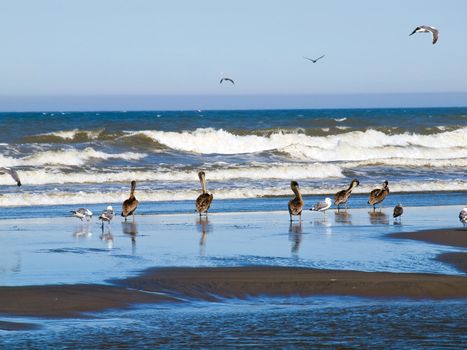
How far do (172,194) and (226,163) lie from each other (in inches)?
410

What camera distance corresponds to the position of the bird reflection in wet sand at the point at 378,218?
60.6ft

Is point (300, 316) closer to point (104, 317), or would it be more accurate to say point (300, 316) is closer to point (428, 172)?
point (104, 317)

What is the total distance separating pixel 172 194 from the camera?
1006 inches

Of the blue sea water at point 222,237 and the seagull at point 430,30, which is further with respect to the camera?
the seagull at point 430,30

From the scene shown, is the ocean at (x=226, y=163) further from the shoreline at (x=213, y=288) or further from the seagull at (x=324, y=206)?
the shoreline at (x=213, y=288)

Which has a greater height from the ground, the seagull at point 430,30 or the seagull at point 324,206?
the seagull at point 430,30

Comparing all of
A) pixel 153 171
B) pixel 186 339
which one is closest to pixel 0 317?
pixel 186 339

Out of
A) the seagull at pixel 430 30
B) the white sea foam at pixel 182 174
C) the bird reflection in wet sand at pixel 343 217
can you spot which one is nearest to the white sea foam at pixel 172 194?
the white sea foam at pixel 182 174

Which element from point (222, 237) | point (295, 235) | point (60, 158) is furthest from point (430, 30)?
point (60, 158)

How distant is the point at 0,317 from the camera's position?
362 inches

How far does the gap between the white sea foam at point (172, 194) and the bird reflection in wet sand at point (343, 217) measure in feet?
17.5

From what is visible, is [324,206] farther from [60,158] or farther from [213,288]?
[60,158]

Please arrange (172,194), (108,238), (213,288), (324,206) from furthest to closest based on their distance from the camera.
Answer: (172,194) < (324,206) < (108,238) < (213,288)

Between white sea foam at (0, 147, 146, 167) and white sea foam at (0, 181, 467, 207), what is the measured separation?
10.3 metres
